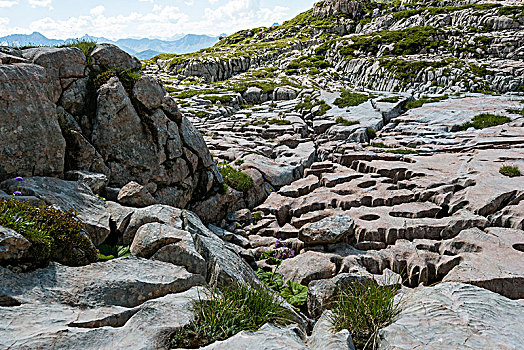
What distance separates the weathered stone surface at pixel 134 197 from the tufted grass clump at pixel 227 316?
6383 millimetres

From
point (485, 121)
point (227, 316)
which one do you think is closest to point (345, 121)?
point (485, 121)

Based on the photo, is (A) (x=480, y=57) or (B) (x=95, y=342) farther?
(A) (x=480, y=57)

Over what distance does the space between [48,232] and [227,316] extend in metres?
4.65

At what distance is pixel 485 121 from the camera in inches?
1177

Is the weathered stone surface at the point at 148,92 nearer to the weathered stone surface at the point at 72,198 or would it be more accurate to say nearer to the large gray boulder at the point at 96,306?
the weathered stone surface at the point at 72,198

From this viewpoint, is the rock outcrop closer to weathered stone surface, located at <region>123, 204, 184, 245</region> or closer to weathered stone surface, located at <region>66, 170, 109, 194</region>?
weathered stone surface, located at <region>66, 170, 109, 194</region>

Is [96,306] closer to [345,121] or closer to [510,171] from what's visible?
[510,171]

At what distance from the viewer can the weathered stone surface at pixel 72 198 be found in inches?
354

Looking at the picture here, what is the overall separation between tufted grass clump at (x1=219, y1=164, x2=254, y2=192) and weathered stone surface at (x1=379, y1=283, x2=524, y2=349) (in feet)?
49.7

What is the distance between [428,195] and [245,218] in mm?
10628

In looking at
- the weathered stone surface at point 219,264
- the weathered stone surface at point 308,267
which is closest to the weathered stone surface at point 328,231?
the weathered stone surface at point 308,267

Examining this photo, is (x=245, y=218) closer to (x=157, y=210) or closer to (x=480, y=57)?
(x=157, y=210)

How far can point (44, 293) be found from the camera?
6191 millimetres

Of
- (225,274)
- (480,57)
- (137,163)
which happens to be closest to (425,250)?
(225,274)
